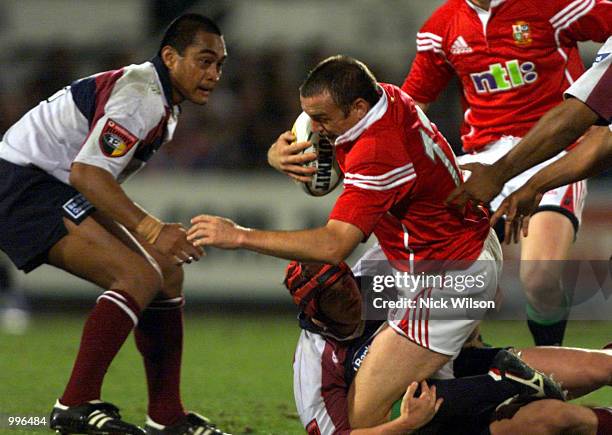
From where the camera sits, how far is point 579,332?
33.1 feet

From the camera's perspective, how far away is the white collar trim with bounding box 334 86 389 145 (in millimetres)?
4410

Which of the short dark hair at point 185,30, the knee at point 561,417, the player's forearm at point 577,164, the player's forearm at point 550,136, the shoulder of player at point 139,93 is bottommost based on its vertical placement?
the knee at point 561,417

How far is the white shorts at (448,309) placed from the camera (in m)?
4.60

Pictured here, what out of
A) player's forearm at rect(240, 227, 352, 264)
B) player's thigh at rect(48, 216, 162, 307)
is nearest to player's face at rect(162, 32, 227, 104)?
player's thigh at rect(48, 216, 162, 307)

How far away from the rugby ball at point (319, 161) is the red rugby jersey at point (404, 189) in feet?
0.80

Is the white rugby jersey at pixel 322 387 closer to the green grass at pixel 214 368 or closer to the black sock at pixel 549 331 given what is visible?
the green grass at pixel 214 368

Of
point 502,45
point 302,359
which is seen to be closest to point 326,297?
point 302,359

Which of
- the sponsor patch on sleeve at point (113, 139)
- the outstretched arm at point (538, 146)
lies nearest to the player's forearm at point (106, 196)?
the sponsor patch on sleeve at point (113, 139)

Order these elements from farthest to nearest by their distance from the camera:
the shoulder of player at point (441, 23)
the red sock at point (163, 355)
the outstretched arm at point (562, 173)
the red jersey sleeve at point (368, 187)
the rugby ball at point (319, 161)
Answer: the shoulder of player at point (441, 23) < the red sock at point (163, 355) < the rugby ball at point (319, 161) < the outstretched arm at point (562, 173) < the red jersey sleeve at point (368, 187)

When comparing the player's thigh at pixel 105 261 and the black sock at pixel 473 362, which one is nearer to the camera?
the black sock at pixel 473 362

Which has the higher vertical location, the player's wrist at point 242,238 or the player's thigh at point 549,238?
the player's wrist at point 242,238

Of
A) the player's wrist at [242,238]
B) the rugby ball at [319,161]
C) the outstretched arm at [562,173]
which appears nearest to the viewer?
the player's wrist at [242,238]

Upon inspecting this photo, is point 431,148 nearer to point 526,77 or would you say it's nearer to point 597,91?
point 597,91

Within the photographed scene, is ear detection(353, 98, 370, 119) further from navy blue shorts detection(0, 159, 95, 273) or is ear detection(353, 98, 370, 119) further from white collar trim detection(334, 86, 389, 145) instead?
navy blue shorts detection(0, 159, 95, 273)
